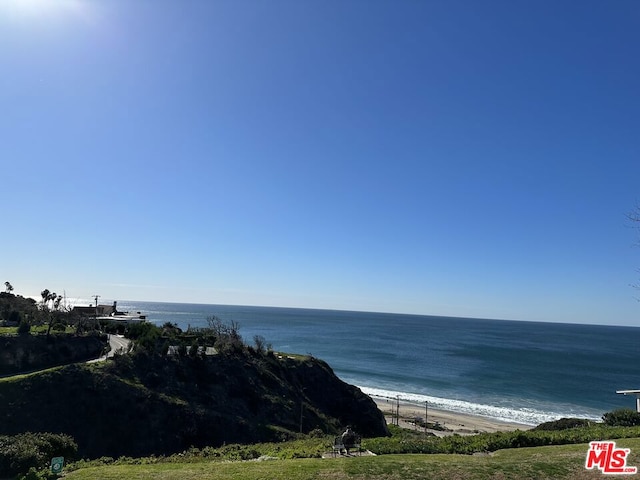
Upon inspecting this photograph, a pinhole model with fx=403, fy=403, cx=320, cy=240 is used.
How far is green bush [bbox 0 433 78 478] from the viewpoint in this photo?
476 inches

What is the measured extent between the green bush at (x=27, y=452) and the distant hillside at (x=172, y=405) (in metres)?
14.4

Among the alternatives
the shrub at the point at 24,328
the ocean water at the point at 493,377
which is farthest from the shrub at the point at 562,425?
the shrub at the point at 24,328

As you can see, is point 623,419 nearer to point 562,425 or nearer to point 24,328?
point 562,425

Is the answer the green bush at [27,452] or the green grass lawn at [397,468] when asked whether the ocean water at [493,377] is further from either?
the green bush at [27,452]

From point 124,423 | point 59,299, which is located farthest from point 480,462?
point 59,299

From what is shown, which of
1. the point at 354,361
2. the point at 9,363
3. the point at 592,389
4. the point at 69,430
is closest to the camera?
the point at 69,430

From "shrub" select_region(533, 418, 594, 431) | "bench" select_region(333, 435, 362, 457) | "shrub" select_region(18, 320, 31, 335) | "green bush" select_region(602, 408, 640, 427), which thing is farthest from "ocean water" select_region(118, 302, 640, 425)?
"shrub" select_region(18, 320, 31, 335)

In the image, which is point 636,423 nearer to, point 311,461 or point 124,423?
point 311,461

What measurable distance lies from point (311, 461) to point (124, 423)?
76.6 ft

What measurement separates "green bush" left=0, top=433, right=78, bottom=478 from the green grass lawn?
1273 millimetres

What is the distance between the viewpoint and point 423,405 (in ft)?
195

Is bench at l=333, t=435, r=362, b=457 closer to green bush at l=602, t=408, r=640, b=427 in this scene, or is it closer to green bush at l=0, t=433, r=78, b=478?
green bush at l=0, t=433, r=78, b=478

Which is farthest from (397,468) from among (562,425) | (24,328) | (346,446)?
(24,328)

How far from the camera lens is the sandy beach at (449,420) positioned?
1858 inches
